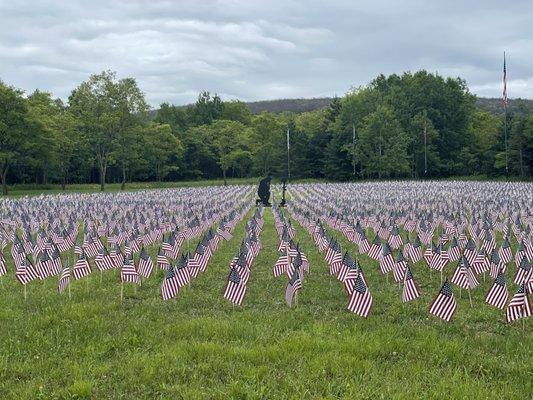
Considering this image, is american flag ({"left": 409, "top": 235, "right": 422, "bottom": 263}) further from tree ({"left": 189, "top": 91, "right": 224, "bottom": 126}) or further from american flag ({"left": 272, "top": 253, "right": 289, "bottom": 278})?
tree ({"left": 189, "top": 91, "right": 224, "bottom": 126})

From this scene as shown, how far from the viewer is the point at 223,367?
22.5 ft

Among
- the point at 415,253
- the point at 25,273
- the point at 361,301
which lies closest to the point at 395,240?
the point at 415,253

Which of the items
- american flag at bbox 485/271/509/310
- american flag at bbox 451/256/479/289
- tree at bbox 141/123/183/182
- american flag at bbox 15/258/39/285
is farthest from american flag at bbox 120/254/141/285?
tree at bbox 141/123/183/182

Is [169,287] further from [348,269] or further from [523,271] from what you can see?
[523,271]

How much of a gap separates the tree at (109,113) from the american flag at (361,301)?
61313 millimetres

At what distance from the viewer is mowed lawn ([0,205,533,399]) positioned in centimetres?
623

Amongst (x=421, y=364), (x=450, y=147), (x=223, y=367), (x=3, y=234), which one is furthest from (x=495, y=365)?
(x=450, y=147)

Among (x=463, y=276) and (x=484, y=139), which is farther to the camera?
(x=484, y=139)

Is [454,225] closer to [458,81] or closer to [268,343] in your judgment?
[268,343]

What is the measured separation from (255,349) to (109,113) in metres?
64.8

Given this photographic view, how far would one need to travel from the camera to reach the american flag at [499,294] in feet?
29.7

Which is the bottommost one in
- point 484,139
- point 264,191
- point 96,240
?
point 96,240

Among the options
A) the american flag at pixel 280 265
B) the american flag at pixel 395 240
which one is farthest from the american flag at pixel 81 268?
the american flag at pixel 395 240

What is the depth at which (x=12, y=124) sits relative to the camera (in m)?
56.5
